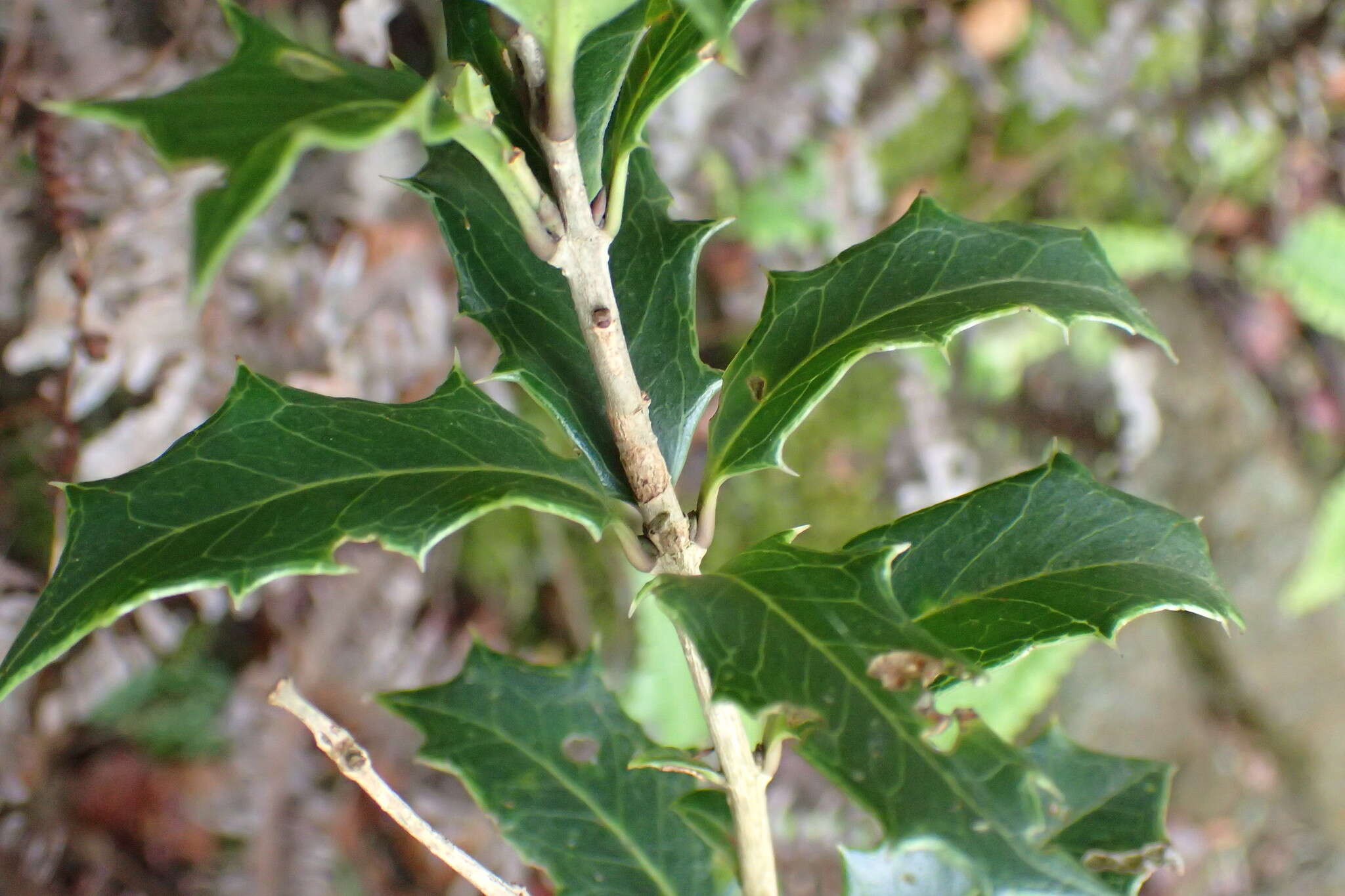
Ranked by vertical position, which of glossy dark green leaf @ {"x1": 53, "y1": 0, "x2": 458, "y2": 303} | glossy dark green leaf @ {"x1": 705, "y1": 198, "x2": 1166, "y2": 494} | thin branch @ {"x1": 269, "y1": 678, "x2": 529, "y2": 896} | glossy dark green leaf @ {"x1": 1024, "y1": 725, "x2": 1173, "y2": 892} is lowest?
glossy dark green leaf @ {"x1": 1024, "y1": 725, "x2": 1173, "y2": 892}

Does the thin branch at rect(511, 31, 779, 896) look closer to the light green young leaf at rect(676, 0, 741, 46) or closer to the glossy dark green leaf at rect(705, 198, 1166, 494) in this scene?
the glossy dark green leaf at rect(705, 198, 1166, 494)

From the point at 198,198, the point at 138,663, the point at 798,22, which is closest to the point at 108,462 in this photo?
the point at 138,663

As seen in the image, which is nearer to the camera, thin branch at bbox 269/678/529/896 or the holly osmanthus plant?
the holly osmanthus plant

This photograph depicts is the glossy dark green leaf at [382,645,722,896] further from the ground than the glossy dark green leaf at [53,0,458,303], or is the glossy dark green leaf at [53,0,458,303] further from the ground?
the glossy dark green leaf at [53,0,458,303]

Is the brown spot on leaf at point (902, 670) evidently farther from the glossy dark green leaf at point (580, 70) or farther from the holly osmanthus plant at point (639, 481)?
the glossy dark green leaf at point (580, 70)

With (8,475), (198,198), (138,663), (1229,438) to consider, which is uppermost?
(198,198)

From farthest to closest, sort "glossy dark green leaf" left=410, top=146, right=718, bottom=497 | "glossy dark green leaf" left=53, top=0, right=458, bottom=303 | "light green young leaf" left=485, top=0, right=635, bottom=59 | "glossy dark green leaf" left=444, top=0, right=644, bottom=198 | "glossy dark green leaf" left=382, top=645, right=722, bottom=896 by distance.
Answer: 1. "glossy dark green leaf" left=382, top=645, right=722, bottom=896
2. "glossy dark green leaf" left=410, top=146, right=718, bottom=497
3. "glossy dark green leaf" left=444, top=0, right=644, bottom=198
4. "light green young leaf" left=485, top=0, right=635, bottom=59
5. "glossy dark green leaf" left=53, top=0, right=458, bottom=303

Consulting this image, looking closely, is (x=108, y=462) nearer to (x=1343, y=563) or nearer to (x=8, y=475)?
(x=8, y=475)

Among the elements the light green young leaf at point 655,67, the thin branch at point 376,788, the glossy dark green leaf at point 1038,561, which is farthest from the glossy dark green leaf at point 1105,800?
the light green young leaf at point 655,67

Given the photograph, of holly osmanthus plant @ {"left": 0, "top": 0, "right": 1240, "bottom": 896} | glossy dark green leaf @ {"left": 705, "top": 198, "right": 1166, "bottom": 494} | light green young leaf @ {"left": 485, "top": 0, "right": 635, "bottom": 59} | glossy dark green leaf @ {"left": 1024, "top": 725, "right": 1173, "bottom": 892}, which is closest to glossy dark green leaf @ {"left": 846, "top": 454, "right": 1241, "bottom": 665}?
holly osmanthus plant @ {"left": 0, "top": 0, "right": 1240, "bottom": 896}
